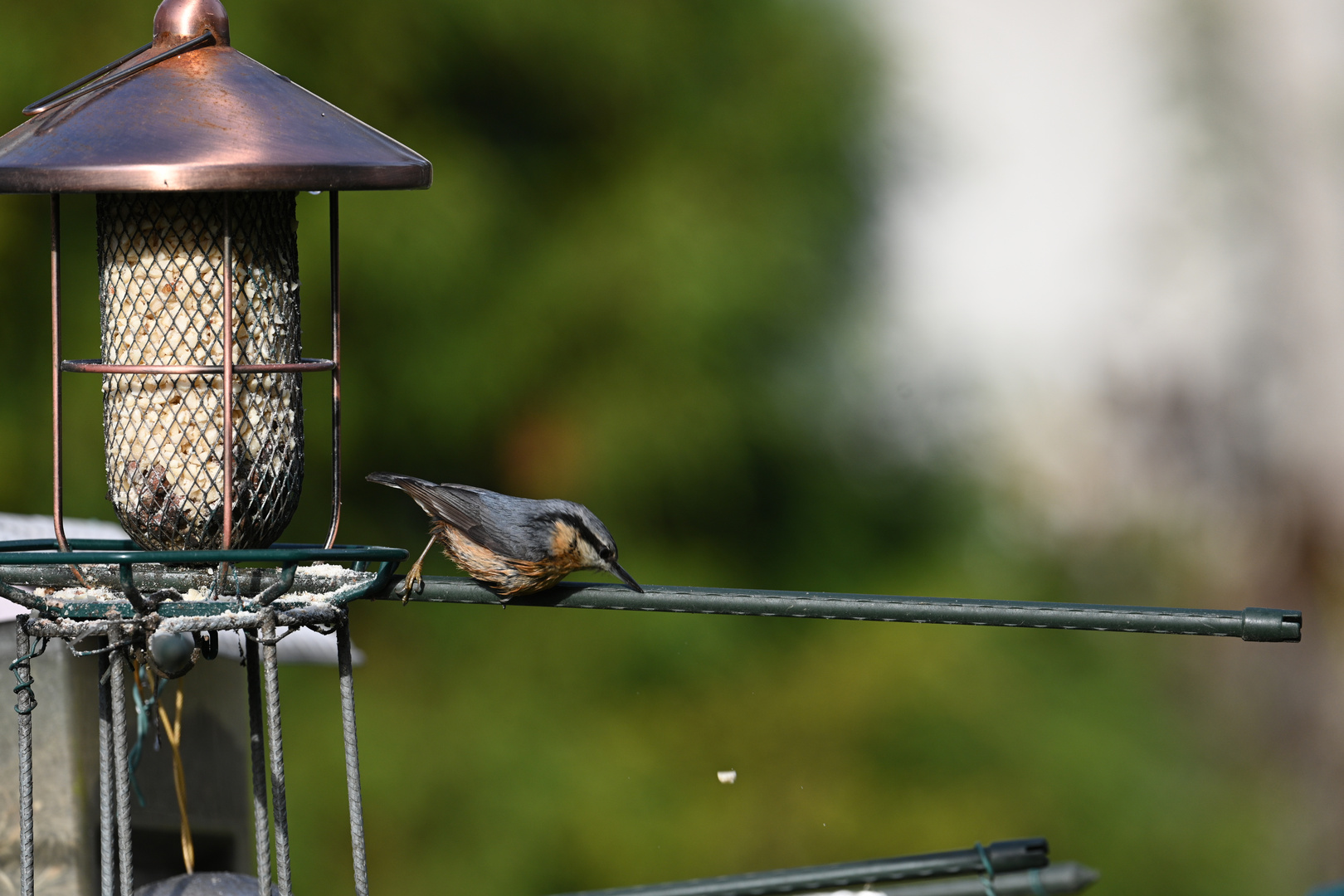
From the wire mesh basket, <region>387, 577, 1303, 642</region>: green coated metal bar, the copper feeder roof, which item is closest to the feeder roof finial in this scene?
the copper feeder roof

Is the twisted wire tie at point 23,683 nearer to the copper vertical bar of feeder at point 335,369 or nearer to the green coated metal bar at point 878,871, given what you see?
the copper vertical bar of feeder at point 335,369

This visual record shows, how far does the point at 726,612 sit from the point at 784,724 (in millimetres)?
3130

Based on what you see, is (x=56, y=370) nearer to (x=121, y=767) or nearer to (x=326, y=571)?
(x=326, y=571)

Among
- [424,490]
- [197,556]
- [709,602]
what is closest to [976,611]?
[709,602]

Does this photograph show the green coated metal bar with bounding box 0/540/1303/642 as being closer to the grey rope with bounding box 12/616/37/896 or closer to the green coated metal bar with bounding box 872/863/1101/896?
the grey rope with bounding box 12/616/37/896

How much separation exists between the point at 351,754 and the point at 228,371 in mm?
547

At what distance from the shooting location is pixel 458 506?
2.84m

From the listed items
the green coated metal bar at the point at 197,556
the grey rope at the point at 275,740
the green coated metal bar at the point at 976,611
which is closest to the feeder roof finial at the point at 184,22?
the green coated metal bar at the point at 197,556

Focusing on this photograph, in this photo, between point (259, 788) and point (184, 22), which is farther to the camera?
point (184, 22)

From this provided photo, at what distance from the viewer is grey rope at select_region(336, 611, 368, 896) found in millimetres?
1863

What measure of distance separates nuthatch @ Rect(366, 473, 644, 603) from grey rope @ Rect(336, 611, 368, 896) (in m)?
0.57

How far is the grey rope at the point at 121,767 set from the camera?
1.66 metres

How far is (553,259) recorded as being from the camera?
4844mm

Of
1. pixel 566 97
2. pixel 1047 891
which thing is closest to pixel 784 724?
pixel 566 97
